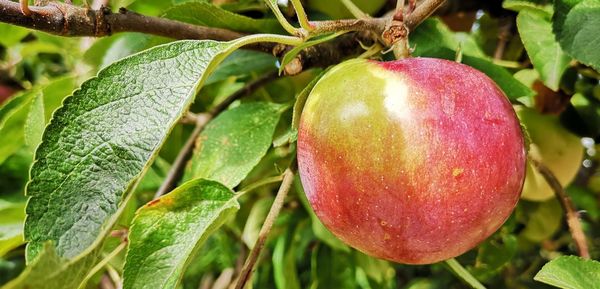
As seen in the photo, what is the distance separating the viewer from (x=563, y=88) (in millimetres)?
768

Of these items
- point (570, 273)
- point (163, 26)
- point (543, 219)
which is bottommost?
point (543, 219)

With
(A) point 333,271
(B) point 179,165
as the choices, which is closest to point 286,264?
(A) point 333,271

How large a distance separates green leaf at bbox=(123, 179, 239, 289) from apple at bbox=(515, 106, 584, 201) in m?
0.47

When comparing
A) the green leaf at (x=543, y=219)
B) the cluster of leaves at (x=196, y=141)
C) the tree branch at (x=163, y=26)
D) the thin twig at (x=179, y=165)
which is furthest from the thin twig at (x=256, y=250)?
the green leaf at (x=543, y=219)

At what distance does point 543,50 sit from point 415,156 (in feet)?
0.95

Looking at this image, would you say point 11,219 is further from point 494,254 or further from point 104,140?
point 494,254

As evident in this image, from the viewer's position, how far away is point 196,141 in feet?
2.64

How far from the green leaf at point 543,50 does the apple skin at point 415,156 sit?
0.61 ft

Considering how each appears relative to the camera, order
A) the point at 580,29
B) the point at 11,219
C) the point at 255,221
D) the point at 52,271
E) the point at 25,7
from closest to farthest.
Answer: the point at 52,271
the point at 25,7
the point at 580,29
the point at 11,219
the point at 255,221

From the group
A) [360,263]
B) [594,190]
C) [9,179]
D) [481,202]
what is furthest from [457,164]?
[594,190]

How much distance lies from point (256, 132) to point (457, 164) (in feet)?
1.02

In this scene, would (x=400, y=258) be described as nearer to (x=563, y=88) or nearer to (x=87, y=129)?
(x=87, y=129)

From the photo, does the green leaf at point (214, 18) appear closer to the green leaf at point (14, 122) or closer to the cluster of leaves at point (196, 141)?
the cluster of leaves at point (196, 141)

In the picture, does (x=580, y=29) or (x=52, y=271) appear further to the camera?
(x=580, y=29)
